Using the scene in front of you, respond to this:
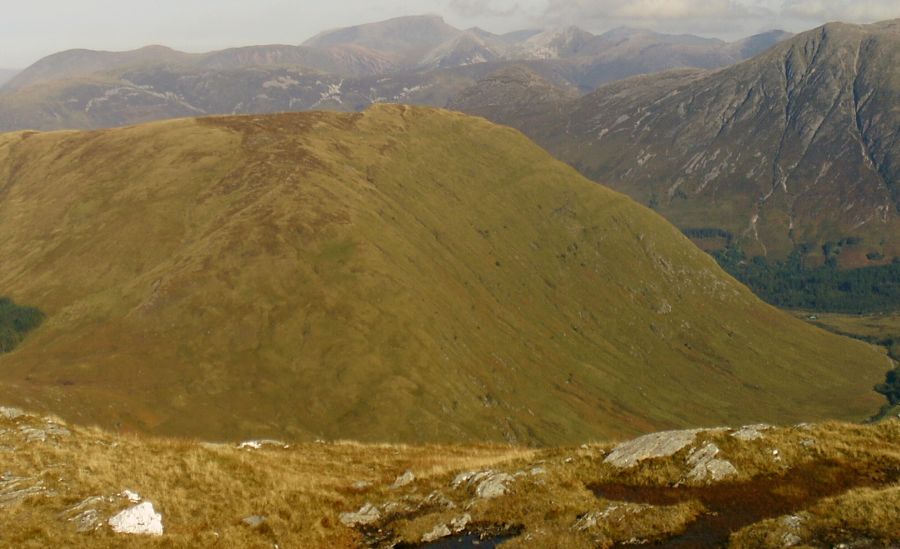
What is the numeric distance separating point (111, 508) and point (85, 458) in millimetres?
7356

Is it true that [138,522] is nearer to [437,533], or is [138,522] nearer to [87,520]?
[87,520]

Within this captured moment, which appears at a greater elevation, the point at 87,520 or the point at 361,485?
the point at 87,520

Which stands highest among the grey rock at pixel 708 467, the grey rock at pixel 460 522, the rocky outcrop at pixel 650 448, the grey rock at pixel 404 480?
the grey rock at pixel 460 522

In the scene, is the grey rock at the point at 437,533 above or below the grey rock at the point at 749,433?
above

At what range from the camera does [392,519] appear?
31.4m

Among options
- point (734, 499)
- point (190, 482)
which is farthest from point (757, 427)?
point (190, 482)

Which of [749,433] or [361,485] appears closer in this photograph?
[749,433]

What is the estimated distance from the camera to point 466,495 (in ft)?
109

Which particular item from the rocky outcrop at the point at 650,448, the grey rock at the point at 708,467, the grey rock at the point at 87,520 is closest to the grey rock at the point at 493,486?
the rocky outcrop at the point at 650,448

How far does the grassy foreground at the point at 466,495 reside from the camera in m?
25.4

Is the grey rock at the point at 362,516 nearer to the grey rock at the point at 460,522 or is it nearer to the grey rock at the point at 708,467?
the grey rock at the point at 460,522

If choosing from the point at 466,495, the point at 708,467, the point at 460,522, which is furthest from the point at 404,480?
the point at 708,467

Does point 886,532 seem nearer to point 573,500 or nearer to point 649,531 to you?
point 649,531

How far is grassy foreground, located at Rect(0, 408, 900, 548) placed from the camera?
25.4 metres
